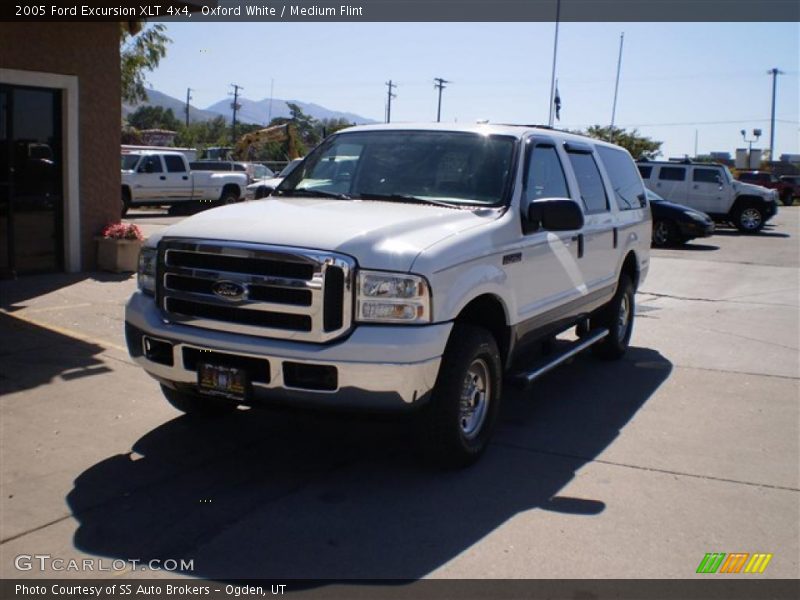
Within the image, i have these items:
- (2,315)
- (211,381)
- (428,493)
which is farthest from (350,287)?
(2,315)

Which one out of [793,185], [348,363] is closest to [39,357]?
[348,363]

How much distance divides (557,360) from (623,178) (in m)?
2.85

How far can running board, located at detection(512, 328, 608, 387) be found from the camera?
18.2ft

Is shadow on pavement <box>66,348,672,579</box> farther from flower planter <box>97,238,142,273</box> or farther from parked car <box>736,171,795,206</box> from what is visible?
parked car <box>736,171,795,206</box>

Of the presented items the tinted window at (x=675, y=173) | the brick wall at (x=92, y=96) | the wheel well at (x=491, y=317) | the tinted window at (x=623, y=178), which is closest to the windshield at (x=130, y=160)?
the brick wall at (x=92, y=96)

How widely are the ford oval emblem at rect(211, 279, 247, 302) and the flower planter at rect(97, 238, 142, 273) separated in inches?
267

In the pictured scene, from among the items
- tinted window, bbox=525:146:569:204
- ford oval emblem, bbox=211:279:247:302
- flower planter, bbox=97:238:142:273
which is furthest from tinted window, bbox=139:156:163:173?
ford oval emblem, bbox=211:279:247:302

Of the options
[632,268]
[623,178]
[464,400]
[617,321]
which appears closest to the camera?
[464,400]

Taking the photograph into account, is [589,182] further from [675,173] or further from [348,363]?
[675,173]

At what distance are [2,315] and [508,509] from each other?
5991mm

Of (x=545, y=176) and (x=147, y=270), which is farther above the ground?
(x=545, y=176)

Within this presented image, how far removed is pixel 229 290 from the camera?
4590mm

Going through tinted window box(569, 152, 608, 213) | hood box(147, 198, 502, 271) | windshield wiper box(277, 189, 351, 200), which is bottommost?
hood box(147, 198, 502, 271)

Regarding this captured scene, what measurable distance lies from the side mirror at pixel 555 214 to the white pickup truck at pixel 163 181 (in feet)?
69.0
